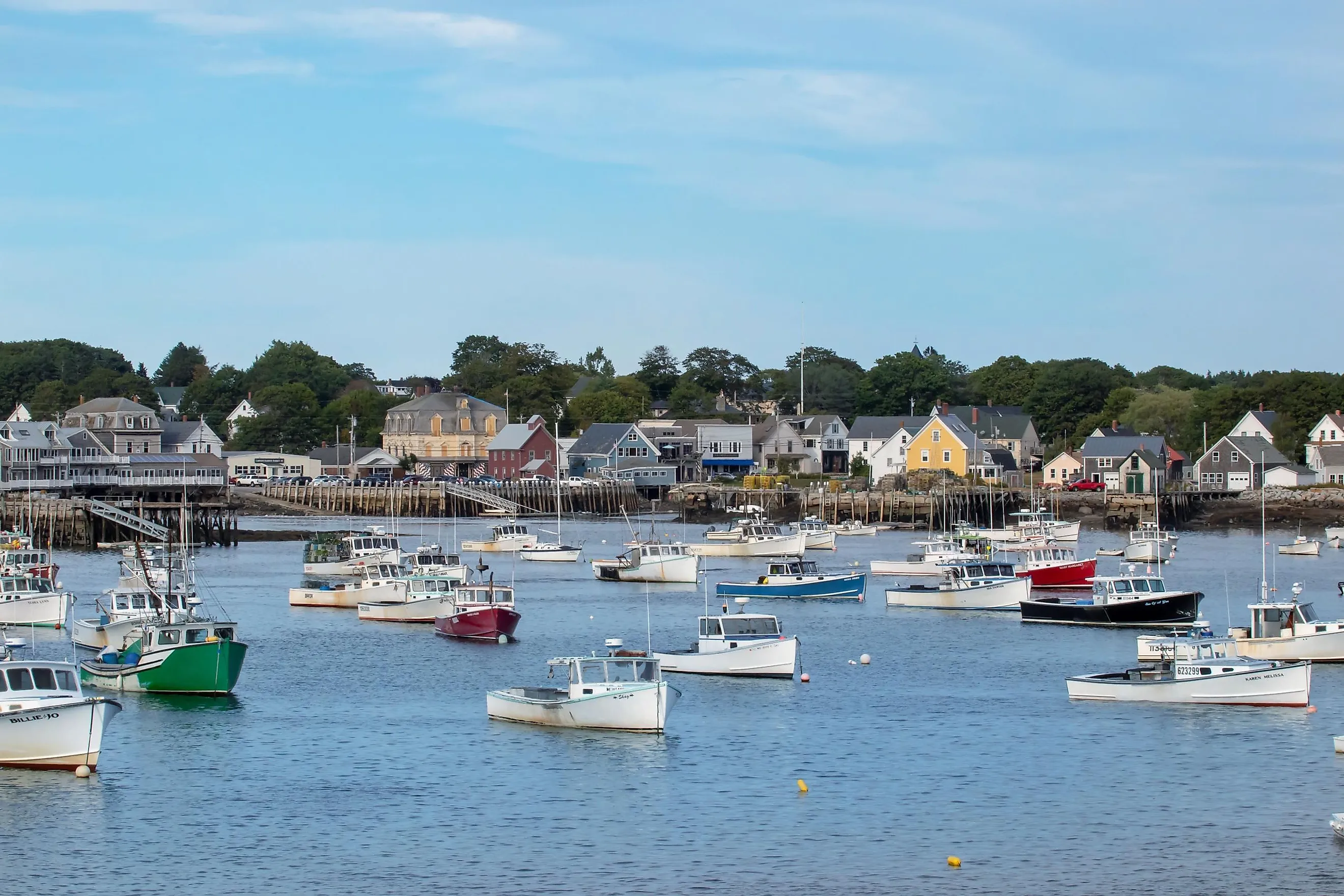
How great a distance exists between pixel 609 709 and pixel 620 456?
4940 inches

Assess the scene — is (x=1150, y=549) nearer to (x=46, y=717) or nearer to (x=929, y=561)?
(x=929, y=561)

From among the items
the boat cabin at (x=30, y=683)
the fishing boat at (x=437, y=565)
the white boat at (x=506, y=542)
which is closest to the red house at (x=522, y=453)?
the white boat at (x=506, y=542)

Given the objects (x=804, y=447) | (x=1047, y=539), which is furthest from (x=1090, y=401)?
(x=1047, y=539)

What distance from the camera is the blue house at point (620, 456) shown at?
161250mm

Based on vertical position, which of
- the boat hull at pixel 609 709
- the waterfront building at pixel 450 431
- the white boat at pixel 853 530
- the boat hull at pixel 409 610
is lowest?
the boat hull at pixel 609 709

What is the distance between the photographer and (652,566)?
83875 mm

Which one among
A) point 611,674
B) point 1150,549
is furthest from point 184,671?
point 1150,549

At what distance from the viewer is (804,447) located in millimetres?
171375

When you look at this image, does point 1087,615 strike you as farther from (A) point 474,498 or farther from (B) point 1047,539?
(A) point 474,498

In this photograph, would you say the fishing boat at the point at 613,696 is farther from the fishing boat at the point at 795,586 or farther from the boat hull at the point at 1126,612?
the fishing boat at the point at 795,586

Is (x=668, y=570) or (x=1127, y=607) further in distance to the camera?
(x=668, y=570)

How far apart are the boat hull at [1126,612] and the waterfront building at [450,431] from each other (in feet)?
386

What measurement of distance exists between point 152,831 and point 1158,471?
417 feet

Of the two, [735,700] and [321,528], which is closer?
[735,700]
